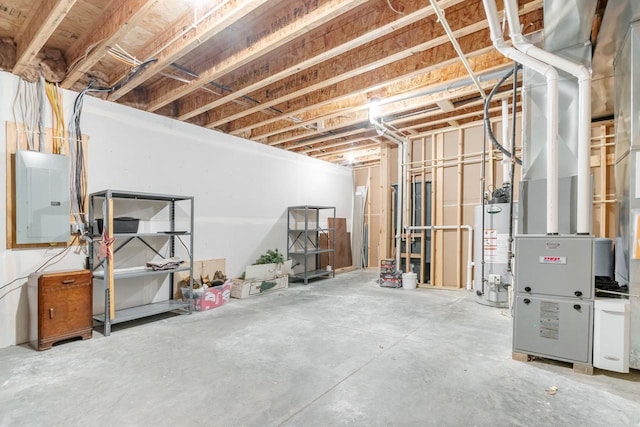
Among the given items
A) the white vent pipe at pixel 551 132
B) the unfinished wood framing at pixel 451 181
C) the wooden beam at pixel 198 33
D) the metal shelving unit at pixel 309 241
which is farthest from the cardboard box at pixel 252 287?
the white vent pipe at pixel 551 132

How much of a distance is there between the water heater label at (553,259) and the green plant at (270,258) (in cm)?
414

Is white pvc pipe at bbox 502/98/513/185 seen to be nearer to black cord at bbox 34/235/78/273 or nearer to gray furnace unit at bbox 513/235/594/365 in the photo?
gray furnace unit at bbox 513/235/594/365

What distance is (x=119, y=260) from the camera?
155 inches

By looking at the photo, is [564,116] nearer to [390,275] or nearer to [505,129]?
[505,129]

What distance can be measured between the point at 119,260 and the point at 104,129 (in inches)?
64.9

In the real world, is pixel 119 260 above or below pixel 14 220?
below

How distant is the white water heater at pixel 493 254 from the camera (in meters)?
4.44

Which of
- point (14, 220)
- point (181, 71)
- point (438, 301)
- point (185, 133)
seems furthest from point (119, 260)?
point (438, 301)

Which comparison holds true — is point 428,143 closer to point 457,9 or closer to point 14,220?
point 457,9

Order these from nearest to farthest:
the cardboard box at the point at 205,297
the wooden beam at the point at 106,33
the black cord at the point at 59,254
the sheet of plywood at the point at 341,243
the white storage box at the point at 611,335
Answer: the white storage box at the point at 611,335, the wooden beam at the point at 106,33, the black cord at the point at 59,254, the cardboard box at the point at 205,297, the sheet of plywood at the point at 341,243

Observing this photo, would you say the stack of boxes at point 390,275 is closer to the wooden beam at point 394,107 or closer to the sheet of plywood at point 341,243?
the sheet of plywood at point 341,243

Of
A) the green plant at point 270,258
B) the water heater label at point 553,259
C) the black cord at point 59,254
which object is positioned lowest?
the green plant at point 270,258

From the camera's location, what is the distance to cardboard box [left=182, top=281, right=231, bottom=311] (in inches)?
168

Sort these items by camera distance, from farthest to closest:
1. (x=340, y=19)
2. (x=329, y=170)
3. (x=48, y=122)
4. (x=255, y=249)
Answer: (x=329, y=170), (x=255, y=249), (x=48, y=122), (x=340, y=19)
